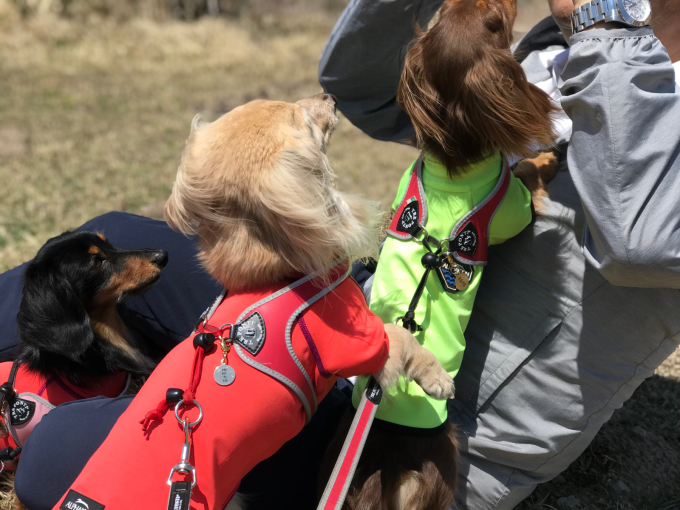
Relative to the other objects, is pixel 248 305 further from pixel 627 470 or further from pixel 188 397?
pixel 627 470

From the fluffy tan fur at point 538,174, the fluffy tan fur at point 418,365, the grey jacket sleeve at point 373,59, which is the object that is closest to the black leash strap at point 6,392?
the fluffy tan fur at point 418,365

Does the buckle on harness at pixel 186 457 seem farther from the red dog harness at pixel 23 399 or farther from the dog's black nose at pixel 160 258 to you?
the dog's black nose at pixel 160 258

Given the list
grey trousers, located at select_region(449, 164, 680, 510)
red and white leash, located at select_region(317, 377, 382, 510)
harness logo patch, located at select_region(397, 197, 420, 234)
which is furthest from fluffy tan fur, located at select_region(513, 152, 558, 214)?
red and white leash, located at select_region(317, 377, 382, 510)

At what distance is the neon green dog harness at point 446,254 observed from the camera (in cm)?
184

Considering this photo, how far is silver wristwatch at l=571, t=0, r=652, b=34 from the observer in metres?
1.54

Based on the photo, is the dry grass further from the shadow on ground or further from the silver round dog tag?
the silver round dog tag

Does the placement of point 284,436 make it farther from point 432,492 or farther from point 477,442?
point 477,442

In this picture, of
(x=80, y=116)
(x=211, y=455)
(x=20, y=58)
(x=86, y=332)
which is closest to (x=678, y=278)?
(x=211, y=455)

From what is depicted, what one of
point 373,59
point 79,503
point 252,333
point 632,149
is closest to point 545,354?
point 632,149

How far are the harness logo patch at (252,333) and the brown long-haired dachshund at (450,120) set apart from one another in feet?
1.67

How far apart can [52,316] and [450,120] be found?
5.09ft

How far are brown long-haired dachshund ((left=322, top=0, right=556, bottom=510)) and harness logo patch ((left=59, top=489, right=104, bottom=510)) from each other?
74 cm

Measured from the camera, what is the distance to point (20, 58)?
9.20 meters

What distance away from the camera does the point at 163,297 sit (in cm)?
245
